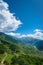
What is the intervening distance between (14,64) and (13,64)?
382 cm

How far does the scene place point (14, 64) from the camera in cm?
17975

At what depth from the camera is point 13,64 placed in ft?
578

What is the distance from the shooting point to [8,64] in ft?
556

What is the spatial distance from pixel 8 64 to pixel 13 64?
8.39 meters

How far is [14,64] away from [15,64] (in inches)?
111

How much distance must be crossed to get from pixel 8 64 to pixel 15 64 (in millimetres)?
10650

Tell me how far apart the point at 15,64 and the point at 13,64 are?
245 centimetres
